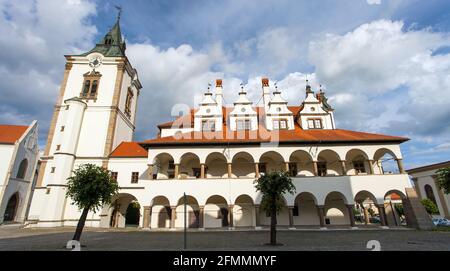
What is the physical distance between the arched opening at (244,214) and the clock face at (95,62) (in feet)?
83.6

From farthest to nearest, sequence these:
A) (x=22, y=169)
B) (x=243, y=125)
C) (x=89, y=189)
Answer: (x=22, y=169) → (x=243, y=125) → (x=89, y=189)

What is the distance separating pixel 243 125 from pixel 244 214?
9.40m

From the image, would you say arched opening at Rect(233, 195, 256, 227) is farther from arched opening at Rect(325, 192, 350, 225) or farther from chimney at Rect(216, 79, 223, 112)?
chimney at Rect(216, 79, 223, 112)

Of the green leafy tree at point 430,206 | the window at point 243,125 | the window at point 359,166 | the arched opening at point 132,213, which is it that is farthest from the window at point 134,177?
the green leafy tree at point 430,206

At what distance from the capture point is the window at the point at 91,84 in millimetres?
30344

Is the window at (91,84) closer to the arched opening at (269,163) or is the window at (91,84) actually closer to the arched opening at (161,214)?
the arched opening at (161,214)

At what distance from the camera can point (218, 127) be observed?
2588cm

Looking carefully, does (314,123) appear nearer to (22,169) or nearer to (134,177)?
(134,177)

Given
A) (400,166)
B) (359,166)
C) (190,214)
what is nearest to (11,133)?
(190,214)

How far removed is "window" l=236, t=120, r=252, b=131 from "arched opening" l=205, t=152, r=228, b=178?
Result: 3963mm

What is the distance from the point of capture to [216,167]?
991 inches

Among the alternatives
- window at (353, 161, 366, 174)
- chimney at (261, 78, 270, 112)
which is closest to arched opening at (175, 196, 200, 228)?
chimney at (261, 78, 270, 112)
